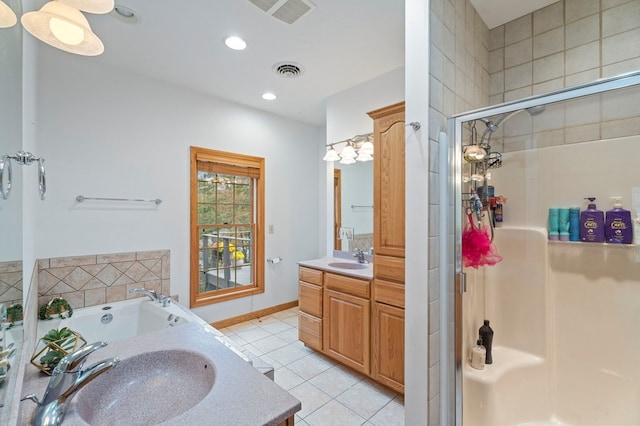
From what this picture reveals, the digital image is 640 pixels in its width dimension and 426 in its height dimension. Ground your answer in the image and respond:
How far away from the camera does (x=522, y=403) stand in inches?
66.7

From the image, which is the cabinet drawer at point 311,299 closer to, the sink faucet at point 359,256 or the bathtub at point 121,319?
the sink faucet at point 359,256

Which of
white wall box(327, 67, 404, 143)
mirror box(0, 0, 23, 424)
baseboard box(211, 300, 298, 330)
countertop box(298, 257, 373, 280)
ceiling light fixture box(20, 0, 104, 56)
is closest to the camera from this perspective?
mirror box(0, 0, 23, 424)

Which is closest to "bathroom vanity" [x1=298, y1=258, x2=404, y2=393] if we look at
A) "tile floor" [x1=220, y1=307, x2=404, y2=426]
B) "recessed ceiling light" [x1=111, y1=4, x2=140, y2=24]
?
"tile floor" [x1=220, y1=307, x2=404, y2=426]

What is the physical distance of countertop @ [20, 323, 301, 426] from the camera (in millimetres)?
772

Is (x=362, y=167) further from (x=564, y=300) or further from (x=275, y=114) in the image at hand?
(x=564, y=300)

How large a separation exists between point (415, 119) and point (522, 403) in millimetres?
1804

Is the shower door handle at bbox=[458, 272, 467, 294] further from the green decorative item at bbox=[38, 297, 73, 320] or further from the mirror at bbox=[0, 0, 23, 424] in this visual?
the green decorative item at bbox=[38, 297, 73, 320]

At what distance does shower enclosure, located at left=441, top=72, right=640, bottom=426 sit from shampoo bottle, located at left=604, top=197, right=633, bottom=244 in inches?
1.4

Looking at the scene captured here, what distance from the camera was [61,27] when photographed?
41.7 inches

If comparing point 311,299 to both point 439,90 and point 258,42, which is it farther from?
point 258,42

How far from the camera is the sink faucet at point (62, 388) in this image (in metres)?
0.75

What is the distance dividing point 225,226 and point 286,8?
242 centimetres

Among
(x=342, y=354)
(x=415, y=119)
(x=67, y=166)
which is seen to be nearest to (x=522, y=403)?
(x=342, y=354)

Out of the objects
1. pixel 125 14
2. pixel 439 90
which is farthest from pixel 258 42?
pixel 439 90
